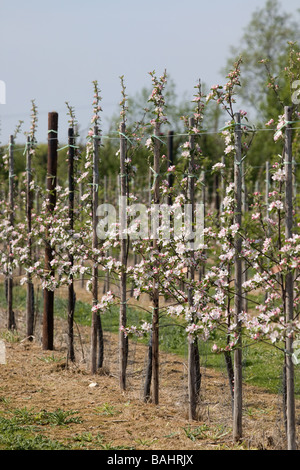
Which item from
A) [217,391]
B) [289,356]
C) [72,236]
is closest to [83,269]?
[72,236]

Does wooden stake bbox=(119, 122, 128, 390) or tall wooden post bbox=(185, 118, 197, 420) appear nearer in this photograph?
tall wooden post bbox=(185, 118, 197, 420)

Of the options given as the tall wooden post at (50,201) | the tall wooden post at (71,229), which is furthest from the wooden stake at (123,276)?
the tall wooden post at (50,201)

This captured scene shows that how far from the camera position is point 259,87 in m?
27.3

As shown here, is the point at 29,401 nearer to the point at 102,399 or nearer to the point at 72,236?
the point at 102,399

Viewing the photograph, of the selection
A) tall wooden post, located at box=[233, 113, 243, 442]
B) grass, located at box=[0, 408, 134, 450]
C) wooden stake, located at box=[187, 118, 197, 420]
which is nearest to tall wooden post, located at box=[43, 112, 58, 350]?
grass, located at box=[0, 408, 134, 450]

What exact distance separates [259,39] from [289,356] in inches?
982

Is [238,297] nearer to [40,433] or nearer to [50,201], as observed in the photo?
[40,433]

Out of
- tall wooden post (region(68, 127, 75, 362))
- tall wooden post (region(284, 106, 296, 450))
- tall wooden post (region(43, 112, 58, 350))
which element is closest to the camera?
tall wooden post (region(284, 106, 296, 450))

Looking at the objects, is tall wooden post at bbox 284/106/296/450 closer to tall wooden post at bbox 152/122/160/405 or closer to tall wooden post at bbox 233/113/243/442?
tall wooden post at bbox 233/113/243/442

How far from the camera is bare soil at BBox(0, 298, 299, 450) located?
5438 millimetres

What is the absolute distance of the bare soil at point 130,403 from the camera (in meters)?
5.44

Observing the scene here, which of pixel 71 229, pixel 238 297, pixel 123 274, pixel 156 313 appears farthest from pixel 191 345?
pixel 71 229

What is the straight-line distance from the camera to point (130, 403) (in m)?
6.58

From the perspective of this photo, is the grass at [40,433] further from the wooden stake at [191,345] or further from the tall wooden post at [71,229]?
the tall wooden post at [71,229]
